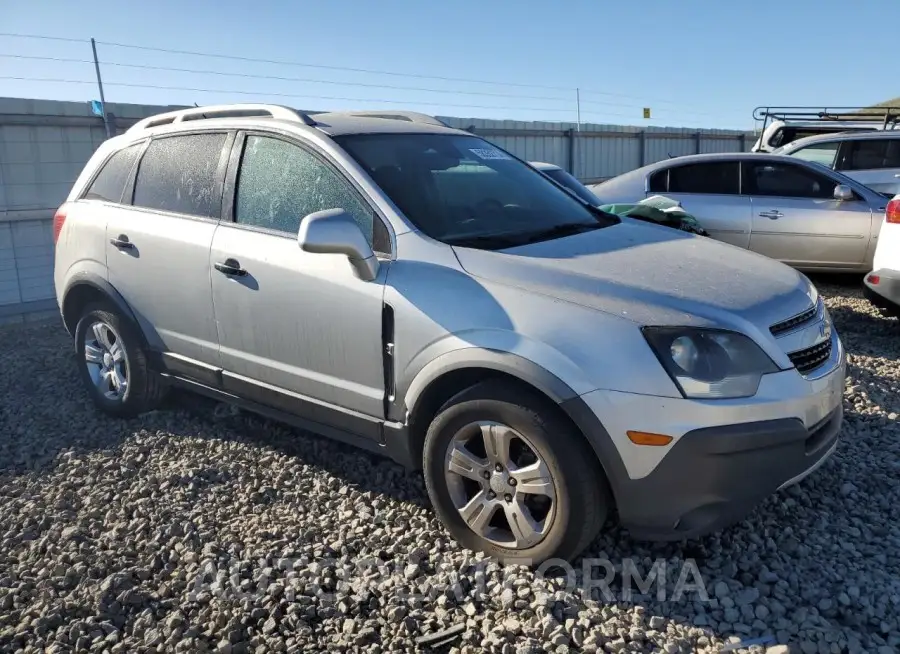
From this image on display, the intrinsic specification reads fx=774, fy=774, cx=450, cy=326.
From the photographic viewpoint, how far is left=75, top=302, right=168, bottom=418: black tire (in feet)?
15.3

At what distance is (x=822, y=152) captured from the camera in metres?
9.86

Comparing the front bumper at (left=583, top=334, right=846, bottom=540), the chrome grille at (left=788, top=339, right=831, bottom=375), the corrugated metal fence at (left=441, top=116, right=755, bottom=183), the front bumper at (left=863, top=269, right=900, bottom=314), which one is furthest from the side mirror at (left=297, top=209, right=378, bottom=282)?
the corrugated metal fence at (left=441, top=116, right=755, bottom=183)

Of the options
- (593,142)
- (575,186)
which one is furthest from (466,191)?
(593,142)

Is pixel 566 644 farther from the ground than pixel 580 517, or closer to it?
closer to it

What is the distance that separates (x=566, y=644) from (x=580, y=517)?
1.45 feet

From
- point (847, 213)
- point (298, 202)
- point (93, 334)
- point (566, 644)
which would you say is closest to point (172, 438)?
point (93, 334)

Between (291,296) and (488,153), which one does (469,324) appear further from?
(488,153)

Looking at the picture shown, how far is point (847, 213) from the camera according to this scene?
25.2 ft

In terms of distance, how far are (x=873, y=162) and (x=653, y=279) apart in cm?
822

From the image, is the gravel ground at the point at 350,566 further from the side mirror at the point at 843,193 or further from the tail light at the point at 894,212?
the side mirror at the point at 843,193

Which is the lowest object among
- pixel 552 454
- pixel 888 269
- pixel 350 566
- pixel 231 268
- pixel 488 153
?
pixel 350 566

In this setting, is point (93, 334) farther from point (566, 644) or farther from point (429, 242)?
point (566, 644)

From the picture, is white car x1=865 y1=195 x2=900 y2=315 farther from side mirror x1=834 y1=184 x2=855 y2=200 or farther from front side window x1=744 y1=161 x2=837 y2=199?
front side window x1=744 y1=161 x2=837 y2=199

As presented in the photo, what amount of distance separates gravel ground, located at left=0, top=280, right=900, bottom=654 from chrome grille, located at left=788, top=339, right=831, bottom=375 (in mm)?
747
